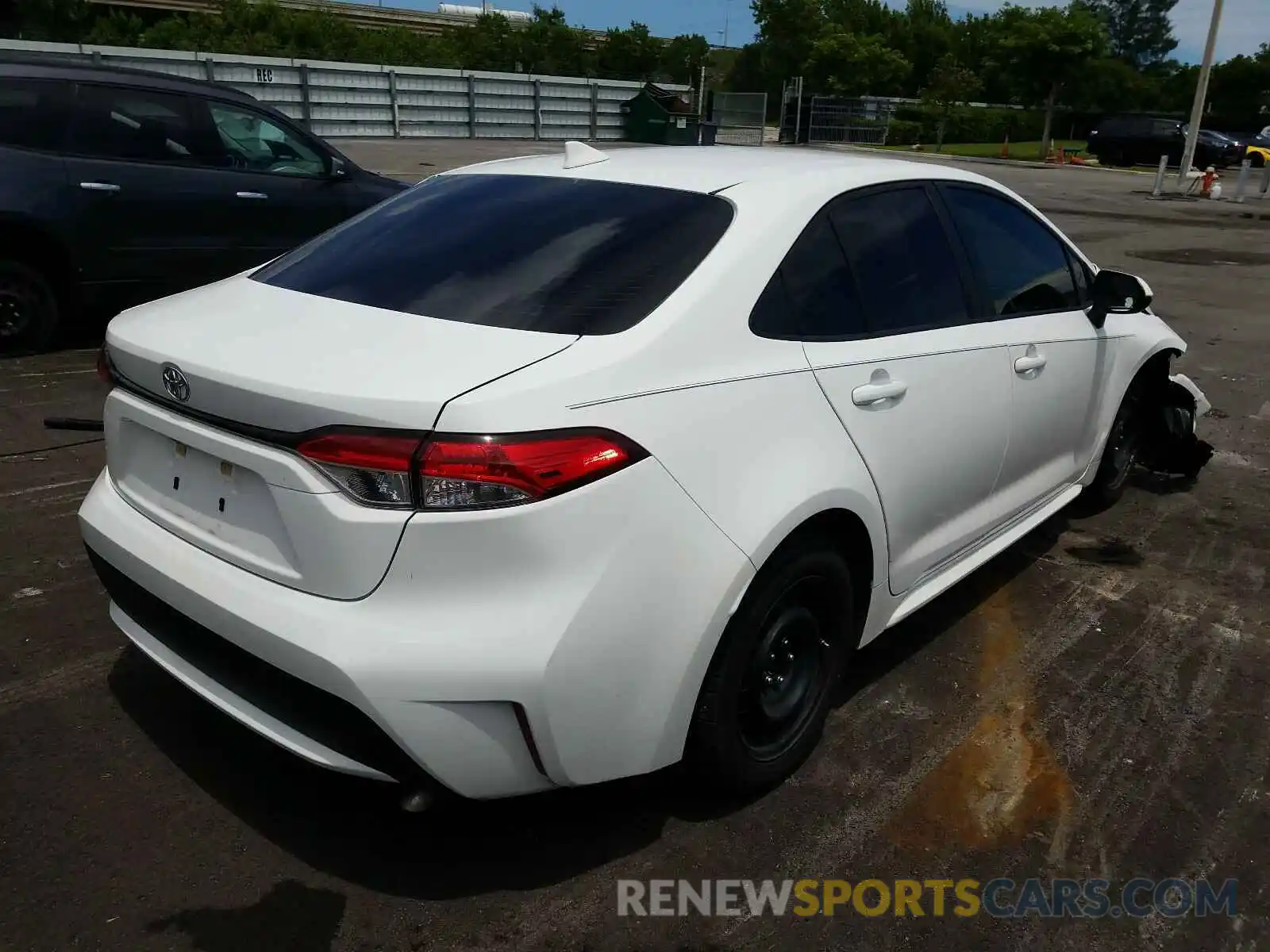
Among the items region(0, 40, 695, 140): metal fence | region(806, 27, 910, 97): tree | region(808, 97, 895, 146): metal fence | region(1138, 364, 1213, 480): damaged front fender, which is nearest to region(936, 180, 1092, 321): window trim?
region(1138, 364, 1213, 480): damaged front fender

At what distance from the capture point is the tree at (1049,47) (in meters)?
42.4

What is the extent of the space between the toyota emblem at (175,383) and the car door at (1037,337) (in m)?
2.51

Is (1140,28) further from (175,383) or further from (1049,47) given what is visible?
(175,383)

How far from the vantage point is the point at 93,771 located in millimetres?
2836

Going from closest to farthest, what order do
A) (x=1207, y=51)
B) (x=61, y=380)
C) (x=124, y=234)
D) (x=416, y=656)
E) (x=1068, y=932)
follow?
(x=416, y=656) → (x=1068, y=932) → (x=61, y=380) → (x=124, y=234) → (x=1207, y=51)

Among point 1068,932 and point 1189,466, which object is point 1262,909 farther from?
point 1189,466

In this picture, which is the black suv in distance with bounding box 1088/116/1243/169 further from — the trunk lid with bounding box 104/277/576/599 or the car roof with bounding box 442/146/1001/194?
the trunk lid with bounding box 104/277/576/599

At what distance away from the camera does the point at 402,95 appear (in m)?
32.0

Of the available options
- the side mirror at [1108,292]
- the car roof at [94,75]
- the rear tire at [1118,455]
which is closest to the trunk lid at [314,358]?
the side mirror at [1108,292]

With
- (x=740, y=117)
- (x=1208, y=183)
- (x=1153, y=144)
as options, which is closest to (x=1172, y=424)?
(x=1208, y=183)

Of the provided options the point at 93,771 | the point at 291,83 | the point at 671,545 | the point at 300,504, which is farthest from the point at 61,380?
the point at 291,83

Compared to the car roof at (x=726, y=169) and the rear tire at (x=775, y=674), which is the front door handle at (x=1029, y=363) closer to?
the car roof at (x=726, y=169)

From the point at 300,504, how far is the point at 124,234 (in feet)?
17.9

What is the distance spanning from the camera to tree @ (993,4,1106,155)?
42438 mm
